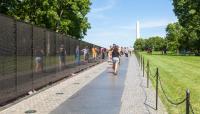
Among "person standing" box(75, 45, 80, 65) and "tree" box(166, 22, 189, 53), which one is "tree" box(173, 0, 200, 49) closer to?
"tree" box(166, 22, 189, 53)

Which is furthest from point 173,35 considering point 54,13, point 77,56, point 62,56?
point 62,56

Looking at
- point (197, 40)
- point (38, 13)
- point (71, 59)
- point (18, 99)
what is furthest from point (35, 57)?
point (197, 40)

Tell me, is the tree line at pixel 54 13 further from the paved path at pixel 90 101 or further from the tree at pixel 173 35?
the tree at pixel 173 35

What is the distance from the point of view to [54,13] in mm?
66688

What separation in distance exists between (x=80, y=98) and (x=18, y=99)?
2108 millimetres

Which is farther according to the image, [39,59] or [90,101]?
[39,59]

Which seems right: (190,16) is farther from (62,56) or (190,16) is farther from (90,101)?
(90,101)

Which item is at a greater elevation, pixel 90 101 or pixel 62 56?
pixel 62 56

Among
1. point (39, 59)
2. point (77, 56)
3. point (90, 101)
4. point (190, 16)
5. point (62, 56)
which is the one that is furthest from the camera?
point (190, 16)

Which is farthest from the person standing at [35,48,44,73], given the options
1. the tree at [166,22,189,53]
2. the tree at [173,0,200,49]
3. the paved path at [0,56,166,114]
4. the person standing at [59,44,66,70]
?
the tree at [166,22,189,53]

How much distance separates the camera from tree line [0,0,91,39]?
202 ft

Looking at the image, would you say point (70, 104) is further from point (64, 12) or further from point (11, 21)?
point (64, 12)

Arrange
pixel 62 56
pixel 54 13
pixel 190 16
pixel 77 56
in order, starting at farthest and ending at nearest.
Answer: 1. pixel 190 16
2. pixel 54 13
3. pixel 77 56
4. pixel 62 56

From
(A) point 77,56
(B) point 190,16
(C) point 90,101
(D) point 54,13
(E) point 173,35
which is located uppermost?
(B) point 190,16
